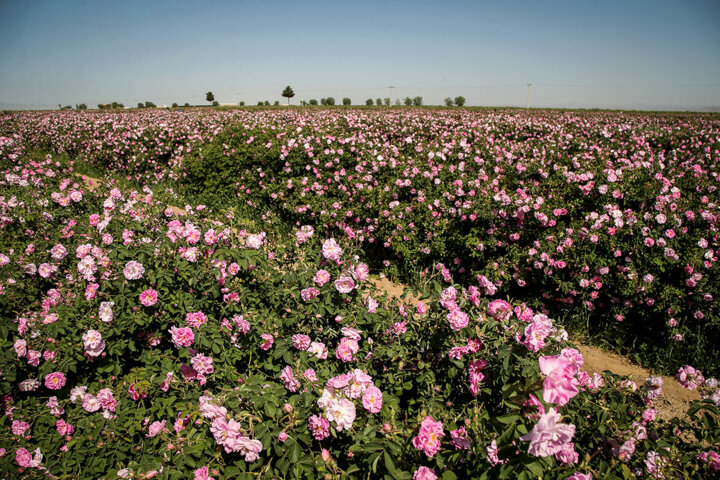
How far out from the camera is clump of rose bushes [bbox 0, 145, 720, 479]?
1.37 meters

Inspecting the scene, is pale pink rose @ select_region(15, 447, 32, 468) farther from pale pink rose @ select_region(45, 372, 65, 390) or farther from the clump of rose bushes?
pale pink rose @ select_region(45, 372, 65, 390)

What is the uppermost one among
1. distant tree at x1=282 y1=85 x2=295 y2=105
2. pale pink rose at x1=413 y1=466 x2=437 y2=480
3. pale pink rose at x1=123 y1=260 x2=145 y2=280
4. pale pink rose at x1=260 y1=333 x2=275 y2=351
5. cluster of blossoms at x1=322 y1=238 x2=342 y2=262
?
distant tree at x1=282 y1=85 x2=295 y2=105

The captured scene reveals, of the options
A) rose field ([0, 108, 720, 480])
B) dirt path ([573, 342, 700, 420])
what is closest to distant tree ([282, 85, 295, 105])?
rose field ([0, 108, 720, 480])

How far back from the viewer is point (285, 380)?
67.6 inches

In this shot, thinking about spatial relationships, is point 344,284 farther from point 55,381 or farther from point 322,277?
point 55,381

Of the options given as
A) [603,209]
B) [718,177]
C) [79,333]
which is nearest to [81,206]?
[79,333]

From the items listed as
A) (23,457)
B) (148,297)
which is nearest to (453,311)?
(148,297)

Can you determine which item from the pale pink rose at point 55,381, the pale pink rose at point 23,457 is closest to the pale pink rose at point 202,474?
the pale pink rose at point 23,457

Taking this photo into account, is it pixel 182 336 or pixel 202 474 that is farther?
pixel 182 336

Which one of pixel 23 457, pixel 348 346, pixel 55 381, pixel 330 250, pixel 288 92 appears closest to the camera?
pixel 23 457

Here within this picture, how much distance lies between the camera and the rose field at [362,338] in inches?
55.7

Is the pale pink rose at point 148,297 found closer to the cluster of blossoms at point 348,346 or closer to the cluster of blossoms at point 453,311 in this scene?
the cluster of blossoms at point 348,346

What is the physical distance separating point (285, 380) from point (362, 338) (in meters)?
0.54

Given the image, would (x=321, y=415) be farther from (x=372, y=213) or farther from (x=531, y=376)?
(x=372, y=213)
